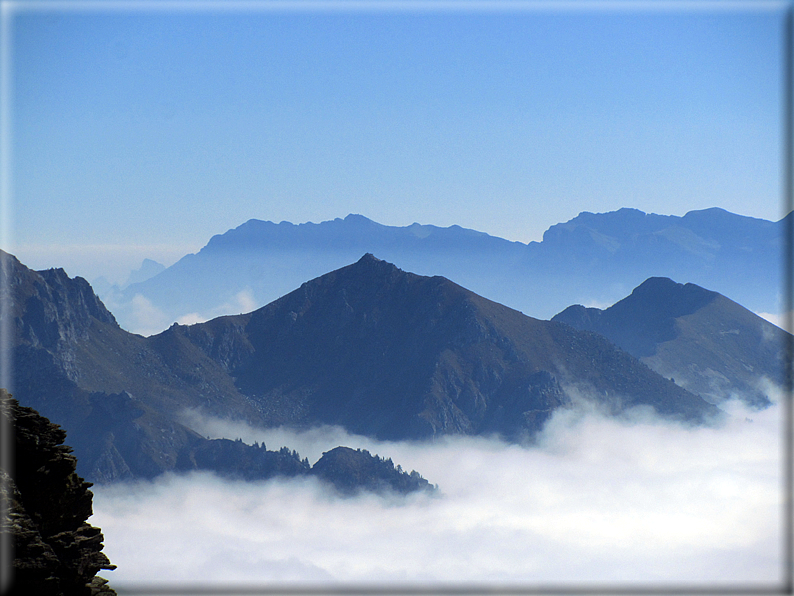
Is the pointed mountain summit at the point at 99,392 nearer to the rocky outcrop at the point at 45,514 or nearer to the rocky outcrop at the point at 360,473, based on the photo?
the rocky outcrop at the point at 360,473

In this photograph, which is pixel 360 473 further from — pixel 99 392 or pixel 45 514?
pixel 45 514

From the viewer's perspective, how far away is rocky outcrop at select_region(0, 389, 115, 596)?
16578 mm

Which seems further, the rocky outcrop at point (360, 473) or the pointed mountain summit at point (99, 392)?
the rocky outcrop at point (360, 473)

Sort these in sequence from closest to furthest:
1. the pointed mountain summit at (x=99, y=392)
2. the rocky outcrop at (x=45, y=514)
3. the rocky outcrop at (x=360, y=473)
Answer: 1. the rocky outcrop at (x=45, y=514)
2. the pointed mountain summit at (x=99, y=392)
3. the rocky outcrop at (x=360, y=473)

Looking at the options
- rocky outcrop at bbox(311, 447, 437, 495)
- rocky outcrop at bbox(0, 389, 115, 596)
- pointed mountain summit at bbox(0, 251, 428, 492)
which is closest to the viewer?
rocky outcrop at bbox(0, 389, 115, 596)

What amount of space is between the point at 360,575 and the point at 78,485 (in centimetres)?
15342

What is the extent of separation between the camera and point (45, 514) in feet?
57.6

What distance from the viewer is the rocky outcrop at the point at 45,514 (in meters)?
16.6

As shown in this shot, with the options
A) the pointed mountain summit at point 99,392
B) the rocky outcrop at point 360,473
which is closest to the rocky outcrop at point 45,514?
the pointed mountain summit at point 99,392

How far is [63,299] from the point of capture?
7475 inches

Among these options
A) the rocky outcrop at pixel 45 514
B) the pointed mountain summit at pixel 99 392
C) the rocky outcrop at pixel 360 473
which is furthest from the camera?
the rocky outcrop at pixel 360 473

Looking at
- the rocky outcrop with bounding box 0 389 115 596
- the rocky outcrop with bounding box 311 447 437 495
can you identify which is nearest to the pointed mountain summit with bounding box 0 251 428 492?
the rocky outcrop with bounding box 311 447 437 495

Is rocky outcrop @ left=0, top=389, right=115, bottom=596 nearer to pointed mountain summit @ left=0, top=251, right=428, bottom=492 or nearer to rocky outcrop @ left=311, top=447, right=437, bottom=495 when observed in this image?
pointed mountain summit @ left=0, top=251, right=428, bottom=492

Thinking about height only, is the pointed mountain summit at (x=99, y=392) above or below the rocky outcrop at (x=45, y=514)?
above
